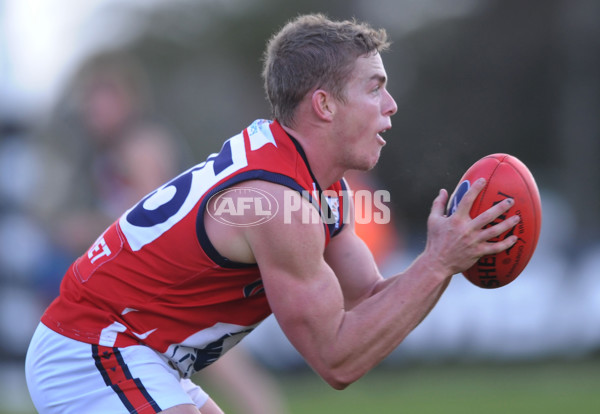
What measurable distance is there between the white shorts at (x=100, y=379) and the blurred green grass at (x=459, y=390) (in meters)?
3.95

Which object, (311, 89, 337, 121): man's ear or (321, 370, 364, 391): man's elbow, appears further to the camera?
Answer: (311, 89, 337, 121): man's ear

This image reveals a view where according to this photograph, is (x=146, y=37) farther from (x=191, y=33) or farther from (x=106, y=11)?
(x=106, y=11)

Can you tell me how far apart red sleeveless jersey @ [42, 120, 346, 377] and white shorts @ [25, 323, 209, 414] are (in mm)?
49

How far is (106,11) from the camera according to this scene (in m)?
26.8

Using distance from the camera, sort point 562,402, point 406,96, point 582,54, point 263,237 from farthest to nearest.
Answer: point 406,96, point 582,54, point 562,402, point 263,237

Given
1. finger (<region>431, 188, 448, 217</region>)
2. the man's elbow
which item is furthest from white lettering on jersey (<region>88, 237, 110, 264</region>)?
finger (<region>431, 188, 448, 217</region>)

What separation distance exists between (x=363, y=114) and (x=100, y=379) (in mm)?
1427

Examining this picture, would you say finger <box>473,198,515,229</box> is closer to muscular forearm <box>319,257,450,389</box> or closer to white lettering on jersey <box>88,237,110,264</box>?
muscular forearm <box>319,257,450,389</box>

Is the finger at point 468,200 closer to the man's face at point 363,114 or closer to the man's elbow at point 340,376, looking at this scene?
the man's face at point 363,114

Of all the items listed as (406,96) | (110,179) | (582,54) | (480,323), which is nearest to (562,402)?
(480,323)

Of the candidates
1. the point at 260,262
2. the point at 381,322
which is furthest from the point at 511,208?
the point at 260,262

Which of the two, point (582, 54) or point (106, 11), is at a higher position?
point (106, 11)

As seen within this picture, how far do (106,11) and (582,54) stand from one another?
16089mm

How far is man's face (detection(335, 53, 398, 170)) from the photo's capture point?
3.33 meters
